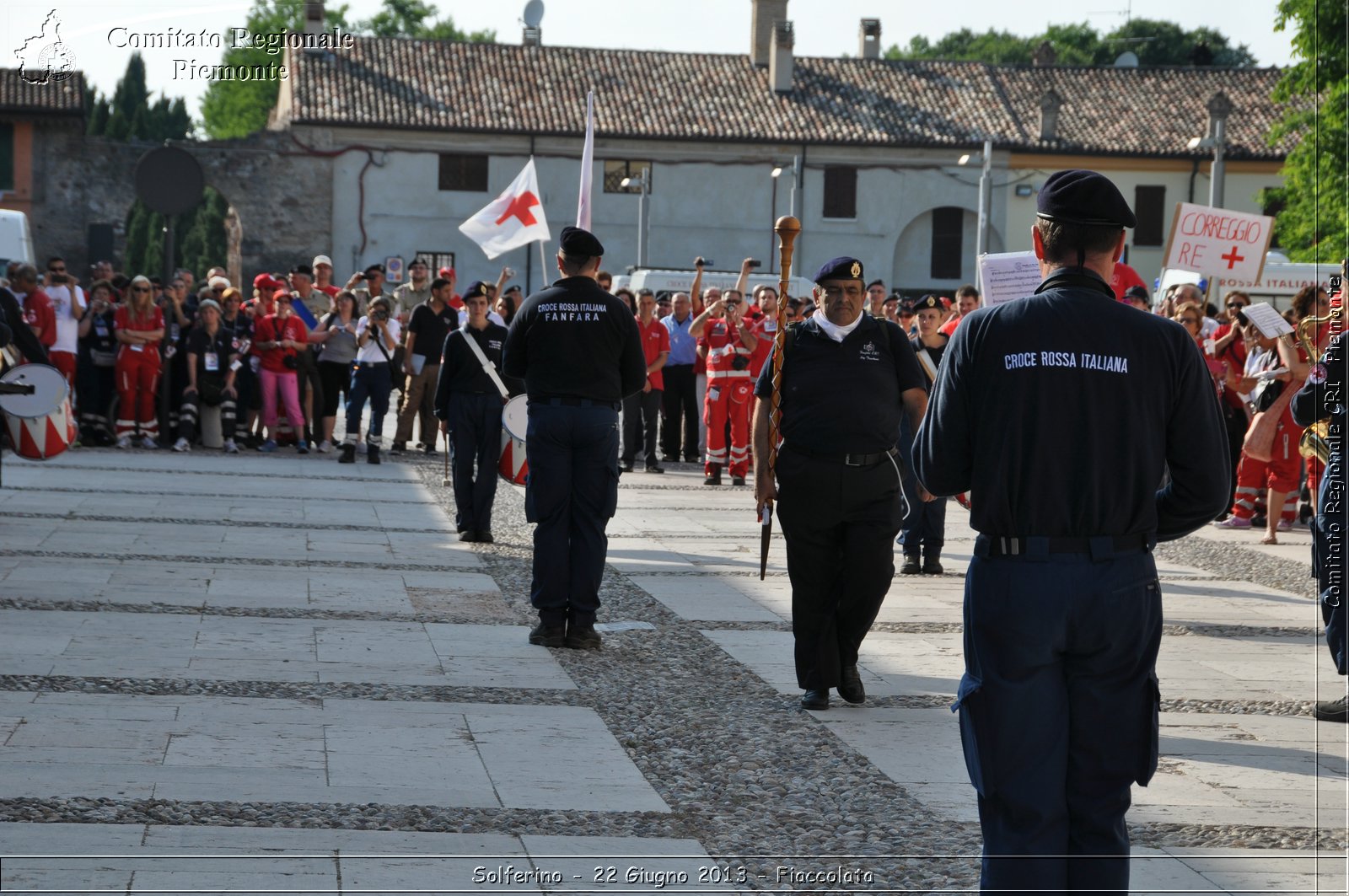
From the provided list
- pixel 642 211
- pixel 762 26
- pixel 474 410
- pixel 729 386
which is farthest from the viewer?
pixel 762 26

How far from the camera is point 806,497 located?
7367mm

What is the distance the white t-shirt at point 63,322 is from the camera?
18.5 m

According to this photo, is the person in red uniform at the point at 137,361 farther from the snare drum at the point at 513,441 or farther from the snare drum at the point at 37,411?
the snare drum at the point at 513,441

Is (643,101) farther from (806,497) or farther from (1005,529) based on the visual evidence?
(1005,529)

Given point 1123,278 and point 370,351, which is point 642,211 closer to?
point 370,351

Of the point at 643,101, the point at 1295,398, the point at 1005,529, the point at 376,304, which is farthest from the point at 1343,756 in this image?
the point at 643,101

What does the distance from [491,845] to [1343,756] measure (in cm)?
361

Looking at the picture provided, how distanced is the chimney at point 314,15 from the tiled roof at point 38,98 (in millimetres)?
9538

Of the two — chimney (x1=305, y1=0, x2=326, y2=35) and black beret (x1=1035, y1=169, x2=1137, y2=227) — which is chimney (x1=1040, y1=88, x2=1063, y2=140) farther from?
black beret (x1=1035, y1=169, x2=1137, y2=227)

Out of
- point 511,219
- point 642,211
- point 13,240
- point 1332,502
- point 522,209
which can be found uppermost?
point 642,211

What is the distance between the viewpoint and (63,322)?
18547mm

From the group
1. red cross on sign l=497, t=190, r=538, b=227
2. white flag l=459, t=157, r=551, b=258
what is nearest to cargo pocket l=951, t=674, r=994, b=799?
white flag l=459, t=157, r=551, b=258

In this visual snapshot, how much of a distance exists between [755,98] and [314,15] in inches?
720

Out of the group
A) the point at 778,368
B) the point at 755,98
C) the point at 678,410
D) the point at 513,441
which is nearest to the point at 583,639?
the point at 778,368
